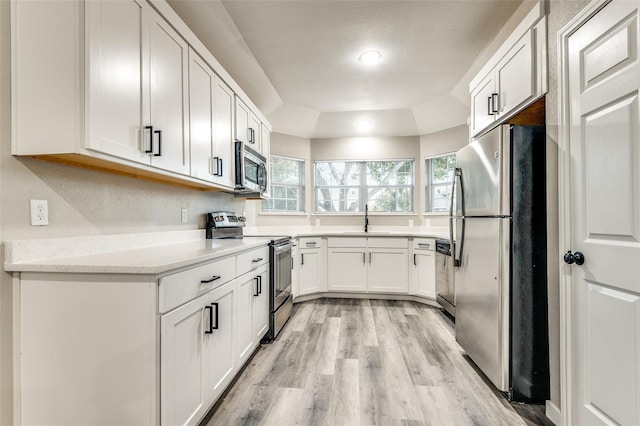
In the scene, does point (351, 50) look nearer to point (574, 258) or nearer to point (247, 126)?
point (247, 126)

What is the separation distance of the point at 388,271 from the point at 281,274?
1.70 m

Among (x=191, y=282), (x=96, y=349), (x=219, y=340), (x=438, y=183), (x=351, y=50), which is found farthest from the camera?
(x=438, y=183)

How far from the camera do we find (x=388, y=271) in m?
4.09

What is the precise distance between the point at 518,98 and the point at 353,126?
2.85 meters

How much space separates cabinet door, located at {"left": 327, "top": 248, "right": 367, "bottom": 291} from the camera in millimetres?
4148

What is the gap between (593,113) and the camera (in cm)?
142

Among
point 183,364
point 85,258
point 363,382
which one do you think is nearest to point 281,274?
point 363,382

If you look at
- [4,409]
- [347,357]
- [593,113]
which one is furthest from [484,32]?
[4,409]

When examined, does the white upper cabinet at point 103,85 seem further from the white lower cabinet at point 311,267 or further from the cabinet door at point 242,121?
the white lower cabinet at point 311,267

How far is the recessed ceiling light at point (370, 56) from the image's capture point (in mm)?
2828

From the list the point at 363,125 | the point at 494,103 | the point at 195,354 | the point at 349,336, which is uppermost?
the point at 363,125

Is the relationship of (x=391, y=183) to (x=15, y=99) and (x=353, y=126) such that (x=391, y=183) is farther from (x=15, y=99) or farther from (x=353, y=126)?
(x=15, y=99)

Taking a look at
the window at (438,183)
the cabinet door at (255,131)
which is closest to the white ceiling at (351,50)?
the cabinet door at (255,131)

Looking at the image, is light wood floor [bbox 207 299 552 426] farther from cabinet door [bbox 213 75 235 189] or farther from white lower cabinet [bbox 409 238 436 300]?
cabinet door [bbox 213 75 235 189]
